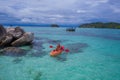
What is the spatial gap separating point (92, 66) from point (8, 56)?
9.23 meters

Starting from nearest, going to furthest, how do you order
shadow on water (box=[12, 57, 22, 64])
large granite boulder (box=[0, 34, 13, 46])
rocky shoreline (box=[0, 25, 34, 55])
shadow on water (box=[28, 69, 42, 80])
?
1. shadow on water (box=[28, 69, 42, 80])
2. shadow on water (box=[12, 57, 22, 64])
3. large granite boulder (box=[0, 34, 13, 46])
4. rocky shoreline (box=[0, 25, 34, 55])

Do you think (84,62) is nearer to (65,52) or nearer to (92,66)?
(92,66)

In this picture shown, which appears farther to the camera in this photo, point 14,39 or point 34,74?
point 14,39

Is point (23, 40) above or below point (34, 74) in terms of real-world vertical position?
above

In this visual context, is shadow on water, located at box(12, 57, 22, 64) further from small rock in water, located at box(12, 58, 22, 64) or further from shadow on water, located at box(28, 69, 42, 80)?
shadow on water, located at box(28, 69, 42, 80)

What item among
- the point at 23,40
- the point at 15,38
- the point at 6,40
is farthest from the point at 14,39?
the point at 6,40

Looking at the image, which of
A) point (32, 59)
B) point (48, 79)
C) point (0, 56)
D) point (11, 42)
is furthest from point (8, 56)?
point (48, 79)

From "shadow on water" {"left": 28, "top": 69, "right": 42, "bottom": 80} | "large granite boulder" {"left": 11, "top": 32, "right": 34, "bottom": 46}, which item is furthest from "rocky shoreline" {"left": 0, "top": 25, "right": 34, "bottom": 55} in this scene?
"shadow on water" {"left": 28, "top": 69, "right": 42, "bottom": 80}

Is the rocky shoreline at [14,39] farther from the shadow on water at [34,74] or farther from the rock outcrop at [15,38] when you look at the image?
the shadow on water at [34,74]

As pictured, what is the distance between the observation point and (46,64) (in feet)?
45.8

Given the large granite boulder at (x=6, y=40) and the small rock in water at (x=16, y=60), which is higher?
the large granite boulder at (x=6, y=40)

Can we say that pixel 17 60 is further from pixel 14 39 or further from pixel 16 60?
pixel 14 39

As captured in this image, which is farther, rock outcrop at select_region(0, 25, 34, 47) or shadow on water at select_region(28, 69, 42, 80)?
rock outcrop at select_region(0, 25, 34, 47)

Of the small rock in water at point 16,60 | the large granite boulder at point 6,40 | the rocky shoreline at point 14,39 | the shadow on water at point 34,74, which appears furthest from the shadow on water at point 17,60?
the large granite boulder at point 6,40
